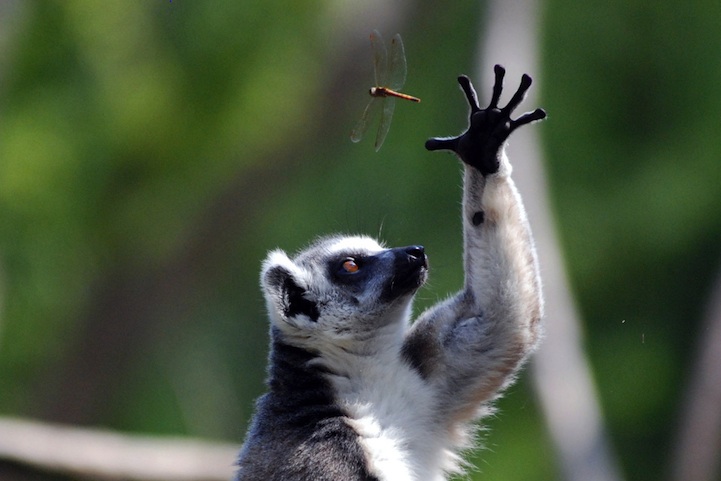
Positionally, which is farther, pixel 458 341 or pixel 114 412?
pixel 114 412

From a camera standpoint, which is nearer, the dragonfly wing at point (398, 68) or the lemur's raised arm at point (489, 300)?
the dragonfly wing at point (398, 68)

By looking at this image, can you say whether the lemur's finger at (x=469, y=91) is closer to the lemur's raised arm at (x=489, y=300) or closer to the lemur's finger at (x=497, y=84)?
the lemur's finger at (x=497, y=84)

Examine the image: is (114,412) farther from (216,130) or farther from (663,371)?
(663,371)

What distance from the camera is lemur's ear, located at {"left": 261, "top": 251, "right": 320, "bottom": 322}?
170 inches

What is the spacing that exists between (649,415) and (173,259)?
523 centimetres

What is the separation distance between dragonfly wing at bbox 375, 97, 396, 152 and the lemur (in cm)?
37

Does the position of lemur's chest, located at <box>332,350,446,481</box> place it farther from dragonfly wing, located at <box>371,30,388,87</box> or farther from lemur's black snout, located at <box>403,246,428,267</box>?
dragonfly wing, located at <box>371,30,388,87</box>

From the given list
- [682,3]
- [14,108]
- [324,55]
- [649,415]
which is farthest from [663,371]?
[14,108]

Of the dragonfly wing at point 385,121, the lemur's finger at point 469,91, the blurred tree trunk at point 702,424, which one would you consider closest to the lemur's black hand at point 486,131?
the lemur's finger at point 469,91

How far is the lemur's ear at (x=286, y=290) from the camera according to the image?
4.33 meters

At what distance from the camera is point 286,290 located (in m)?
4.39

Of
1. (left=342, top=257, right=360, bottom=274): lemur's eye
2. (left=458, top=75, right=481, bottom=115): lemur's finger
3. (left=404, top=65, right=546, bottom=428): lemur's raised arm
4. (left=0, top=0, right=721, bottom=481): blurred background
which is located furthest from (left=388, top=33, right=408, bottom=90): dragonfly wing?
(left=0, top=0, right=721, bottom=481): blurred background

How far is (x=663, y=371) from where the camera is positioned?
1125cm

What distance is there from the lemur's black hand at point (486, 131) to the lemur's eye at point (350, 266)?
27.3 inches
